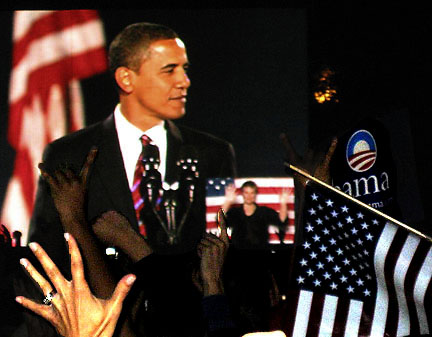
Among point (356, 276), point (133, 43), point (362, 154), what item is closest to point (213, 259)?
point (356, 276)

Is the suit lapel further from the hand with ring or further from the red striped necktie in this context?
the hand with ring

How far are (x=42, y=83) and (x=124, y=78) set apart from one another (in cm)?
70

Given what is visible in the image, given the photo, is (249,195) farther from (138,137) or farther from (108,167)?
(108,167)

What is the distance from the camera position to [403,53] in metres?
7.98

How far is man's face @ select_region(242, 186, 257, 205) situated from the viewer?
7.51 meters

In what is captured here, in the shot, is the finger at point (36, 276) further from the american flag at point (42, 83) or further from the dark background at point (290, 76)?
the dark background at point (290, 76)

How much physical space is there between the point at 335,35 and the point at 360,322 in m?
5.06

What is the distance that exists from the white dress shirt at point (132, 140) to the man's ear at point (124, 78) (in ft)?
0.51

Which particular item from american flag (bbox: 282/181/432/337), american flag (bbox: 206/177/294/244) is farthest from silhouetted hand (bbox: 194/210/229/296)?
american flag (bbox: 206/177/294/244)

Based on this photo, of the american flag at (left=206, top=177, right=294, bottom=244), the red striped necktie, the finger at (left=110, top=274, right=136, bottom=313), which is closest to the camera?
the finger at (left=110, top=274, right=136, bottom=313)

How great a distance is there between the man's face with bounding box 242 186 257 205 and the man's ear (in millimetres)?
1243

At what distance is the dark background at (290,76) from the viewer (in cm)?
755

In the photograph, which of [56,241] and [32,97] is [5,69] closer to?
[32,97]

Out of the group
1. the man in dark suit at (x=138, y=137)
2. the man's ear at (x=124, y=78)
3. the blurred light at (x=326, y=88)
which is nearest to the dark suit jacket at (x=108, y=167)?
the man in dark suit at (x=138, y=137)
